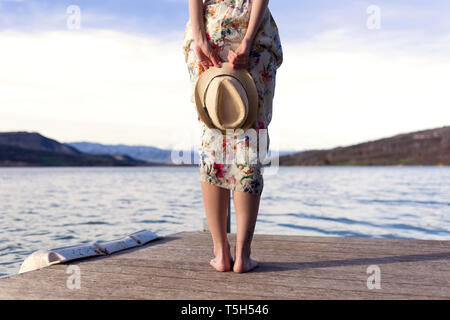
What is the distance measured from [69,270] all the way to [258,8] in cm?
182

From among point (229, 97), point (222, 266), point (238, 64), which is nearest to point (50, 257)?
point (222, 266)

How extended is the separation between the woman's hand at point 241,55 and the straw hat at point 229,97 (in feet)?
0.09

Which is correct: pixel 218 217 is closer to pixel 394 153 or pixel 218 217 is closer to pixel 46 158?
pixel 394 153

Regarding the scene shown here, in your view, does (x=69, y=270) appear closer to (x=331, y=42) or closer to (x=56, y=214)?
(x=56, y=214)

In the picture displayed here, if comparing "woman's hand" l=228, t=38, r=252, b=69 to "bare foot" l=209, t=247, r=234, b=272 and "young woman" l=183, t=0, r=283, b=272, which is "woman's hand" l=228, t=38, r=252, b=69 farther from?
"bare foot" l=209, t=247, r=234, b=272

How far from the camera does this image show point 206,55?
84.7 inches

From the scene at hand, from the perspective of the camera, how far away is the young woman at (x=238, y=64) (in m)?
2.13

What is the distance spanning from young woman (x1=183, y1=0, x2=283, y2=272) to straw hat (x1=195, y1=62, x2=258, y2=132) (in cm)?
5

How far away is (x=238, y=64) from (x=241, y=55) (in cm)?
5

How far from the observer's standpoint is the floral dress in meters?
2.14

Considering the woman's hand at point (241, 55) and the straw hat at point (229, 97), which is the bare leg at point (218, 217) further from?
the woman's hand at point (241, 55)
